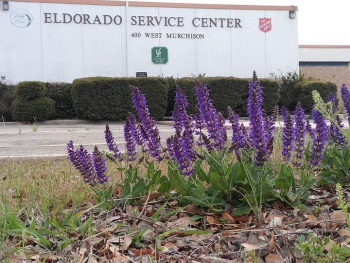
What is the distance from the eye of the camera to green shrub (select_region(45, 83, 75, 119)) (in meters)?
17.5

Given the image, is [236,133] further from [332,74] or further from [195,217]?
[332,74]

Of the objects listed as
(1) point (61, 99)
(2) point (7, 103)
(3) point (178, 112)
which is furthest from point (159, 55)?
(3) point (178, 112)

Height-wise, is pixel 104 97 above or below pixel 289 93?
below

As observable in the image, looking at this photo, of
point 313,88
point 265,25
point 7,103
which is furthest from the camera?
A: point 265,25

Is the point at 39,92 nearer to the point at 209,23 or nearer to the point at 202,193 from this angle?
the point at 209,23

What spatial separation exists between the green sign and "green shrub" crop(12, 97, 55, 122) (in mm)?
8345

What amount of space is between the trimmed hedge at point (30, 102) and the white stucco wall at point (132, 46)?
6.27 m

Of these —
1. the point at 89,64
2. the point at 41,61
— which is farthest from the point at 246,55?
the point at 41,61

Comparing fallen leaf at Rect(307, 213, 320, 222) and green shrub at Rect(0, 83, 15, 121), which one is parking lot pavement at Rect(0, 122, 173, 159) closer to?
fallen leaf at Rect(307, 213, 320, 222)

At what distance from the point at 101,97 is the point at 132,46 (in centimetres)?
792

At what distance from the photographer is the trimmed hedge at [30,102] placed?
16.3 metres

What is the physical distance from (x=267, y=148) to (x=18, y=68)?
22.0 m

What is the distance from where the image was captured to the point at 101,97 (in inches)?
640

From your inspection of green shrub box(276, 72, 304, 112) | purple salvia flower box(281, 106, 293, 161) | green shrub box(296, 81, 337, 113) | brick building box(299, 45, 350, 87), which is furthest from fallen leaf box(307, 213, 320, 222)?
brick building box(299, 45, 350, 87)
